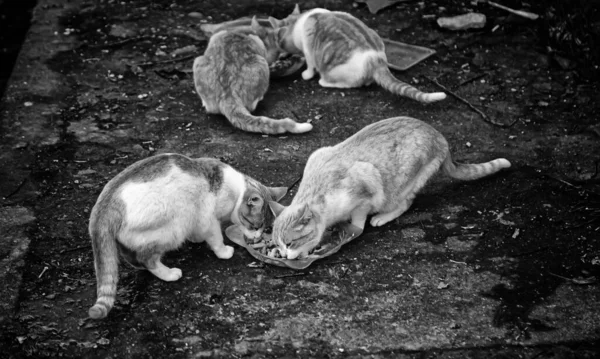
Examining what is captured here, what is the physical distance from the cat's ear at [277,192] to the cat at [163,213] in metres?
0.26

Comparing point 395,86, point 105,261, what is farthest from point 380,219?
point 105,261

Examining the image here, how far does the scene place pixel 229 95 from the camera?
6.49 meters

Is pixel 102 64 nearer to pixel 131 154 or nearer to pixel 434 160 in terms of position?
pixel 131 154

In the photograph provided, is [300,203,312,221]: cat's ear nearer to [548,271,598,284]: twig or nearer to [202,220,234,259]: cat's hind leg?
[202,220,234,259]: cat's hind leg

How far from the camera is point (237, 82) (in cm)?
655

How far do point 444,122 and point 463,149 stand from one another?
0.48 m

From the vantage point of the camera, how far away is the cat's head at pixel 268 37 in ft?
24.2

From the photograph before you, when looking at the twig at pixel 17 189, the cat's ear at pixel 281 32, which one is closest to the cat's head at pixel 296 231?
the twig at pixel 17 189

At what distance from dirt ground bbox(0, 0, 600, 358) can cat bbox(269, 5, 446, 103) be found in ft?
0.59

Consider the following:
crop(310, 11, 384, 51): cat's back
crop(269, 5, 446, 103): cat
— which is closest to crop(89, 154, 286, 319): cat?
crop(269, 5, 446, 103): cat

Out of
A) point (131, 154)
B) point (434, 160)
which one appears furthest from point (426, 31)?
point (131, 154)

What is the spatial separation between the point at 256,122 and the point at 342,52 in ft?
4.23

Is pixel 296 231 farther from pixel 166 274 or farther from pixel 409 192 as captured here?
pixel 409 192

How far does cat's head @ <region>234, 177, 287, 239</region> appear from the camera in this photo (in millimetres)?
4969
